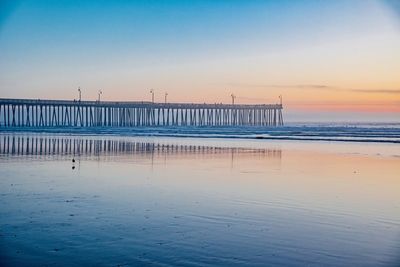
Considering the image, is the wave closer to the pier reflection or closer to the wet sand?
the pier reflection

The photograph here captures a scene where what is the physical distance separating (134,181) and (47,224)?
5.38 meters

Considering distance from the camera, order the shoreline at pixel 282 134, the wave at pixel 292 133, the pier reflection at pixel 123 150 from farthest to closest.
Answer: the wave at pixel 292 133
the shoreline at pixel 282 134
the pier reflection at pixel 123 150

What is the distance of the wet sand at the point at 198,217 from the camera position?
20.3ft

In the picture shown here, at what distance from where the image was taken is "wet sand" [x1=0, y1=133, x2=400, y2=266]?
620 centimetres

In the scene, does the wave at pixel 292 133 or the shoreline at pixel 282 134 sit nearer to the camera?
the shoreline at pixel 282 134

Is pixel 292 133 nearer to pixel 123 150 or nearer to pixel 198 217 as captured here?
pixel 123 150

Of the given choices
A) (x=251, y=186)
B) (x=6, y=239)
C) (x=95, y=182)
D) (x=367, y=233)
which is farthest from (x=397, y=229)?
(x=95, y=182)

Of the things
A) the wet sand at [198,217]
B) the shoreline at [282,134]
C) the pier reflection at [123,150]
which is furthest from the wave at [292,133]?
the wet sand at [198,217]

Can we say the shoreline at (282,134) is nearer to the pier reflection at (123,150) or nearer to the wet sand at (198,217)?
the pier reflection at (123,150)

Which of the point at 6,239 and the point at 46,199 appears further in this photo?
the point at 46,199

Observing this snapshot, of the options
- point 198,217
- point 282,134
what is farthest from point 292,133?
point 198,217

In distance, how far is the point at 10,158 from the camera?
19844mm

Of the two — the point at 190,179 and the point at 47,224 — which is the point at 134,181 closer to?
the point at 190,179

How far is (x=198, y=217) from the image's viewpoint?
854 centimetres
